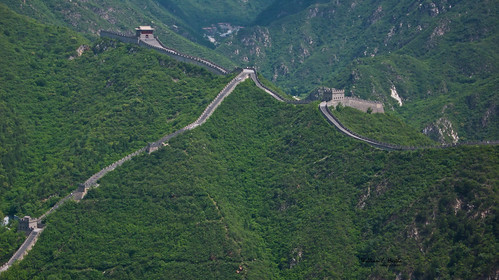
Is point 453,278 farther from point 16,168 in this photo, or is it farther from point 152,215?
point 16,168

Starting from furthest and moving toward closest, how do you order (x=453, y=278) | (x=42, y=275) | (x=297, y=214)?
(x=297, y=214)
(x=42, y=275)
(x=453, y=278)

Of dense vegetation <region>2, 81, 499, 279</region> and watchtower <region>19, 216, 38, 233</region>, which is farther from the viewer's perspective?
watchtower <region>19, 216, 38, 233</region>

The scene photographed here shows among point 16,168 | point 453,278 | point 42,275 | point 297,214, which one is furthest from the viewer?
point 16,168

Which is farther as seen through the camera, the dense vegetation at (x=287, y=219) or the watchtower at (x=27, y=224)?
the watchtower at (x=27, y=224)

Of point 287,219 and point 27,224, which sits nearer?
point 27,224

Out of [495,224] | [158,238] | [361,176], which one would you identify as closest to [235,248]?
[158,238]

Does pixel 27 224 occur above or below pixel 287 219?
above

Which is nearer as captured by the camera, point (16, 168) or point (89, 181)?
point (89, 181)
